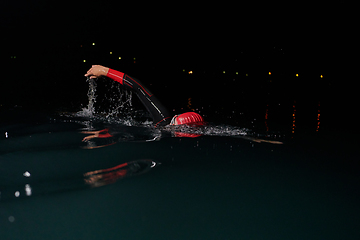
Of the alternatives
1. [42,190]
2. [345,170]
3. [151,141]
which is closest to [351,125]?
[345,170]

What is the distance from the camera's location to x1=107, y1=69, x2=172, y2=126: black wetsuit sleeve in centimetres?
432

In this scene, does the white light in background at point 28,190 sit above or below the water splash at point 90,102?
below

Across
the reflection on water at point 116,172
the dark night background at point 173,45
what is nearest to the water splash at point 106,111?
the reflection on water at point 116,172

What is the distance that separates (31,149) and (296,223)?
2.43 metres

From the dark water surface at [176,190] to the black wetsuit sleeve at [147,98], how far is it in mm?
1124

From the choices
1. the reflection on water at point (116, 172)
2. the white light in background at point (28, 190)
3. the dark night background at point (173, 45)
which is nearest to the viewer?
the white light in background at point (28, 190)

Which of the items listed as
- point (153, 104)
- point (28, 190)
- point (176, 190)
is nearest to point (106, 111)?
point (153, 104)

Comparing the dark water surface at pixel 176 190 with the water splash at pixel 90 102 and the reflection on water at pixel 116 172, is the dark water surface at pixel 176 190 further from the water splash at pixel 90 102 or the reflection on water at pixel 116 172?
the water splash at pixel 90 102

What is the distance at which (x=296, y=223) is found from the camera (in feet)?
4.54

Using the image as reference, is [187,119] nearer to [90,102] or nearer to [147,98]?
[147,98]

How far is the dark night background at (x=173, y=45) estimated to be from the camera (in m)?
15.8

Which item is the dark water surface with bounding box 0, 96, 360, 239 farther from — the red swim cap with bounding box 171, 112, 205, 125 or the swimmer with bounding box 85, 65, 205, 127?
the swimmer with bounding box 85, 65, 205, 127

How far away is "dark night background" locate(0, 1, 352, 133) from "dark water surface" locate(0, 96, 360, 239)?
12.4 meters

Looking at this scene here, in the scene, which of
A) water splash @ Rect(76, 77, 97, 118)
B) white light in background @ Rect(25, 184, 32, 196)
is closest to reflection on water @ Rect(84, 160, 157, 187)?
white light in background @ Rect(25, 184, 32, 196)
